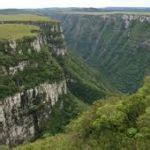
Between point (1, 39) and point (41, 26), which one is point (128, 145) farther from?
point (41, 26)

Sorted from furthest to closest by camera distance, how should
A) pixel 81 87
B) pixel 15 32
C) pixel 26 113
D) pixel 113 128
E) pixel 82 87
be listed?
pixel 82 87 → pixel 81 87 → pixel 15 32 → pixel 26 113 → pixel 113 128

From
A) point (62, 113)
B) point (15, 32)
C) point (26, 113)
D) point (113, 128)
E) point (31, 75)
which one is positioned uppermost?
point (113, 128)

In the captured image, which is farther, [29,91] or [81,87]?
[81,87]

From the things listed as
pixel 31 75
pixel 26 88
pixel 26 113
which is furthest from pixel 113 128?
pixel 31 75

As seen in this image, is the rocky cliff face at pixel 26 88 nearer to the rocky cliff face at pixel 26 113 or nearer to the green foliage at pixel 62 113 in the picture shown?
the rocky cliff face at pixel 26 113

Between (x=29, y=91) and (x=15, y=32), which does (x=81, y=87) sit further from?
(x=29, y=91)

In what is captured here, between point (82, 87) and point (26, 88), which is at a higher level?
point (26, 88)

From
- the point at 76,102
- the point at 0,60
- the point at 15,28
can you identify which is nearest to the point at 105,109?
the point at 0,60
